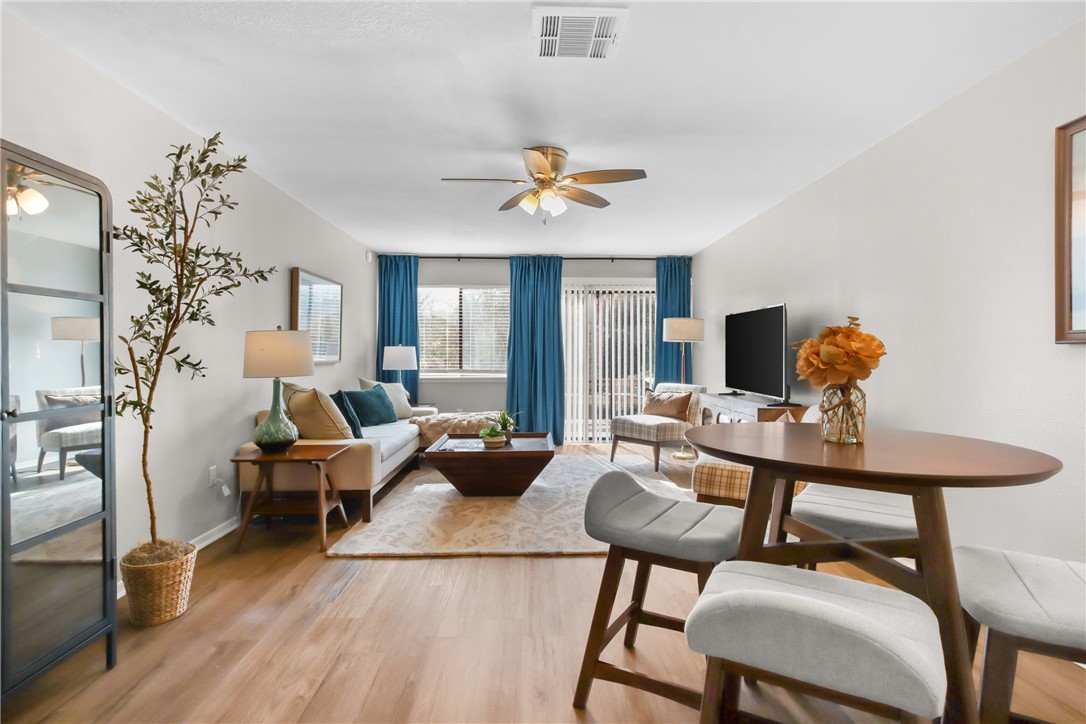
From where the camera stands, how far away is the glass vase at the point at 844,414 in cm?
154

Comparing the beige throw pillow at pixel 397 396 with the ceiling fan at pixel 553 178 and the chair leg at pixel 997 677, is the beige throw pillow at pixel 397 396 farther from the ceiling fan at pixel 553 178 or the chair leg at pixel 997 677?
the chair leg at pixel 997 677

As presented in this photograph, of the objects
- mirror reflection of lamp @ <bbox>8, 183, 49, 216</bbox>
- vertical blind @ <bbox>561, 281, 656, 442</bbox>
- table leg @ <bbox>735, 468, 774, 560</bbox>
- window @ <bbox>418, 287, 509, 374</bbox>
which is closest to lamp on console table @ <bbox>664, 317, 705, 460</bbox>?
vertical blind @ <bbox>561, 281, 656, 442</bbox>

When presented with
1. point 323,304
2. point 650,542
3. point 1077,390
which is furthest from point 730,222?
point 650,542

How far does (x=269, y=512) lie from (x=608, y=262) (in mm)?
4969

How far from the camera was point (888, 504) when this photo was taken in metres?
1.92

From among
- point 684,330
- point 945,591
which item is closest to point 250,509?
point 945,591

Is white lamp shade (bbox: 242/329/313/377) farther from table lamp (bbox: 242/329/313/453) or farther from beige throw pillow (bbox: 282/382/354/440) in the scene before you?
beige throw pillow (bbox: 282/382/354/440)

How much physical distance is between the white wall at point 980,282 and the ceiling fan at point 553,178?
1.44 m

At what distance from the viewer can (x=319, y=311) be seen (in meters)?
4.75

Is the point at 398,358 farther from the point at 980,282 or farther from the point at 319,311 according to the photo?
the point at 980,282

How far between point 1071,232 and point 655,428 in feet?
11.3

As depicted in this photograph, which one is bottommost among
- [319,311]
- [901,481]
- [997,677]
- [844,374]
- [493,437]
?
[997,677]

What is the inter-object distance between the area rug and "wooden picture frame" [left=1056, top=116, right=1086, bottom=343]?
1960 millimetres

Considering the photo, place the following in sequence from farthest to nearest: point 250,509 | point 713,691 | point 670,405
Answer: point 670,405
point 250,509
point 713,691
